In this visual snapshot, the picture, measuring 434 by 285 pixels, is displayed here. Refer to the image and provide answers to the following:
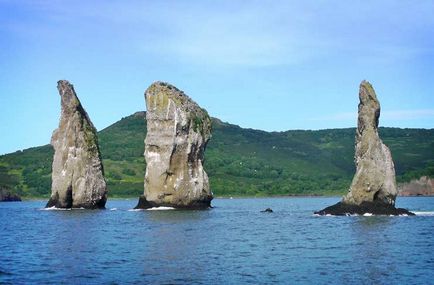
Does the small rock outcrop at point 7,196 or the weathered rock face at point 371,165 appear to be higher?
the weathered rock face at point 371,165

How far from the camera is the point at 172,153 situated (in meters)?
93.3

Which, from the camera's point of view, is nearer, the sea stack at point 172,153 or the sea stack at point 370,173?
the sea stack at point 370,173

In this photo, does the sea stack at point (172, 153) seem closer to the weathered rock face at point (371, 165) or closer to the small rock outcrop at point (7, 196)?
the weathered rock face at point (371, 165)

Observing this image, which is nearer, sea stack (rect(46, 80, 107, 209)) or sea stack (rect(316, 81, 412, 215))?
sea stack (rect(316, 81, 412, 215))

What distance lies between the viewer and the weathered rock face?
74938 mm

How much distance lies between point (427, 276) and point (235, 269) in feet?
31.4

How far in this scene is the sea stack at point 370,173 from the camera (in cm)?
7500

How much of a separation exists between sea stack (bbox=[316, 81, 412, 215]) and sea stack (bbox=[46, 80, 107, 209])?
34247 millimetres

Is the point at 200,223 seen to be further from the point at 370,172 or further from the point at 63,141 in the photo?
the point at 63,141

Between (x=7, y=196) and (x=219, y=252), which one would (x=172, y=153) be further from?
(x=7, y=196)

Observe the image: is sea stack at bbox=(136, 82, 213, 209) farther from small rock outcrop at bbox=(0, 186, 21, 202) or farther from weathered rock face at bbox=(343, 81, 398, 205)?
small rock outcrop at bbox=(0, 186, 21, 202)

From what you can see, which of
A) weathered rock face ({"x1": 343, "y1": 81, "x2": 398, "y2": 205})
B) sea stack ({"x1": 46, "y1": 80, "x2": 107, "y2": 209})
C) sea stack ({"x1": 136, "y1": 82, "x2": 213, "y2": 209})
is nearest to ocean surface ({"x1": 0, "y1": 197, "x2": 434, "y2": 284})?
weathered rock face ({"x1": 343, "y1": 81, "x2": 398, "y2": 205})

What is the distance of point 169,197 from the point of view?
305 feet

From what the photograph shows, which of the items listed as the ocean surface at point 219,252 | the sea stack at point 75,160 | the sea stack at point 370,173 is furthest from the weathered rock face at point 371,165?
the sea stack at point 75,160
